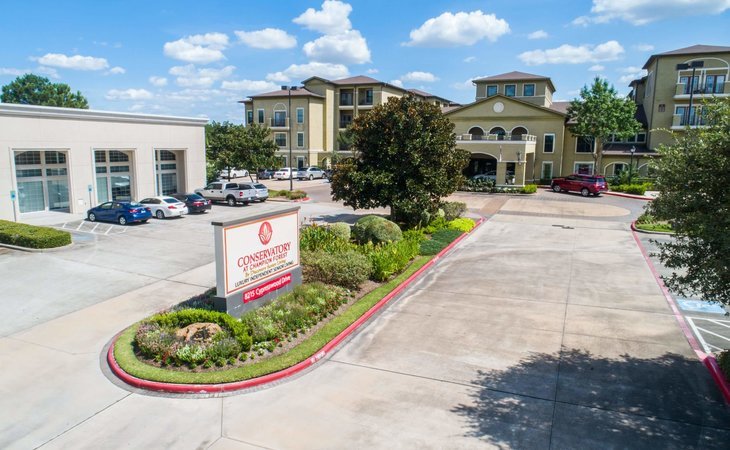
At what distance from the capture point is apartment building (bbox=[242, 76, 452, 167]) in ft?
220

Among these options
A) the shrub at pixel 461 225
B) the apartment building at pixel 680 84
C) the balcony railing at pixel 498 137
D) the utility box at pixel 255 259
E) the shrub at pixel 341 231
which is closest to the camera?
the utility box at pixel 255 259

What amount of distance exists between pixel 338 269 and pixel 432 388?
6730mm

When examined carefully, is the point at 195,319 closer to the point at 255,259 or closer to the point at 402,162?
the point at 255,259

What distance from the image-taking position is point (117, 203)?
28.1 m

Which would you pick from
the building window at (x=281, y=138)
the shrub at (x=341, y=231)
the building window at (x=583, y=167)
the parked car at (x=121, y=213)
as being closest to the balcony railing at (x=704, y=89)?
the building window at (x=583, y=167)

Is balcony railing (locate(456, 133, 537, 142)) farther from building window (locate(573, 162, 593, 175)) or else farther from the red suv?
building window (locate(573, 162, 593, 175))

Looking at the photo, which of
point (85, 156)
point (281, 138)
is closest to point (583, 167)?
point (281, 138)

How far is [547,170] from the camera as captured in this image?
53219mm

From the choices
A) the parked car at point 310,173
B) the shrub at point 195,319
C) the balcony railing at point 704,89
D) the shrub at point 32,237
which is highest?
the balcony railing at point 704,89

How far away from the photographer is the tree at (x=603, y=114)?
4734 cm

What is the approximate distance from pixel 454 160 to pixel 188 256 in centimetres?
1359

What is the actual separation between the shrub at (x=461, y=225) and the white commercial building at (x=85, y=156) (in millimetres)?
20474

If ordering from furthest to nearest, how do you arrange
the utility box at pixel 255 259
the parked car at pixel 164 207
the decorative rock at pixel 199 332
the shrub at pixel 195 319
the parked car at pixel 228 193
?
the parked car at pixel 228 193 < the parked car at pixel 164 207 < the utility box at pixel 255 259 < the shrub at pixel 195 319 < the decorative rock at pixel 199 332

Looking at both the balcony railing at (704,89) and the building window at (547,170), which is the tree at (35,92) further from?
the balcony railing at (704,89)
